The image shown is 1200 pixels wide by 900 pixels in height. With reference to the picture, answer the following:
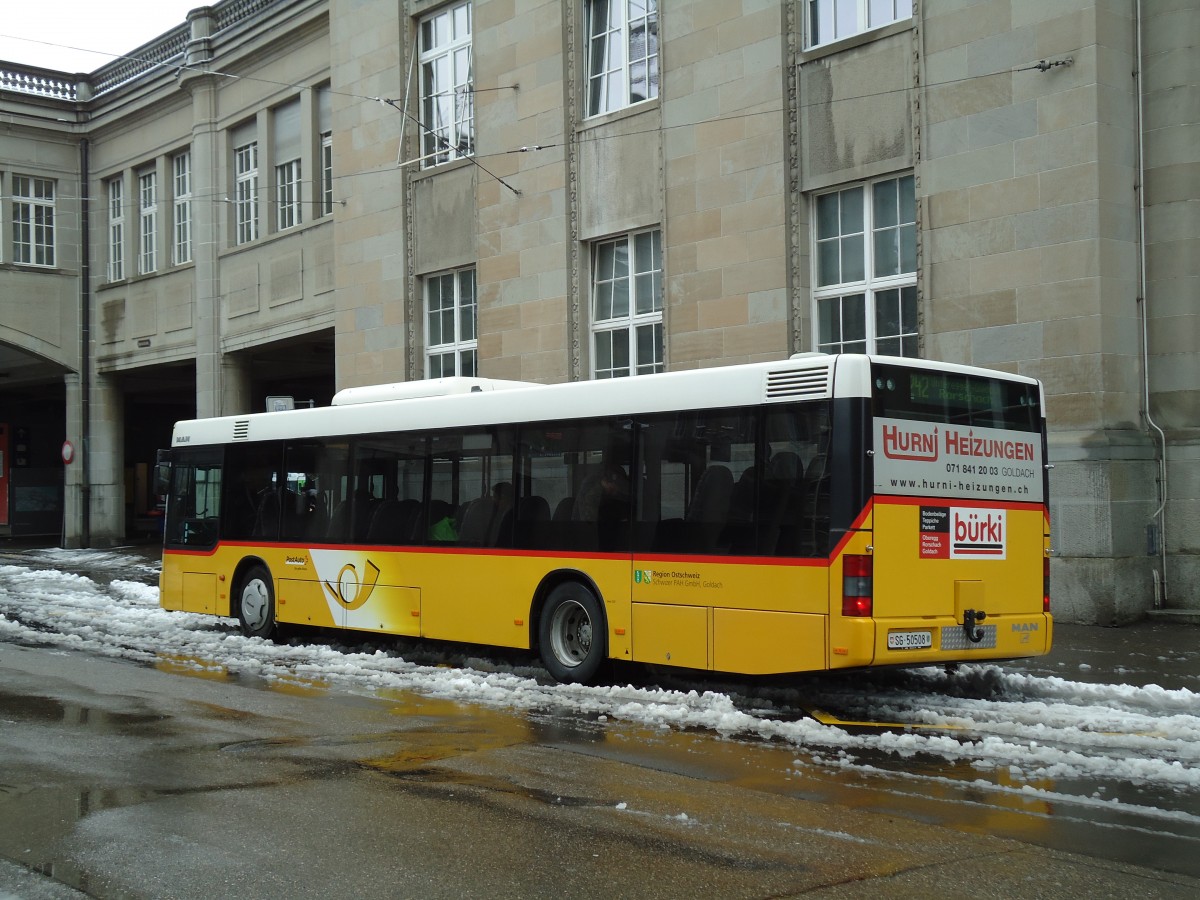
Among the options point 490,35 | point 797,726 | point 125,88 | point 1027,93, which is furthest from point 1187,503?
point 125,88

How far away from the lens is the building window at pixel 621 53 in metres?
20.1

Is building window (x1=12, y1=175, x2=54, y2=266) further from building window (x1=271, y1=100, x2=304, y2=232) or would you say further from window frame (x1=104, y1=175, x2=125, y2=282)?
building window (x1=271, y1=100, x2=304, y2=232)

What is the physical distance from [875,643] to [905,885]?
165 inches

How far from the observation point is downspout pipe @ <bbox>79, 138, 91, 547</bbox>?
36219mm

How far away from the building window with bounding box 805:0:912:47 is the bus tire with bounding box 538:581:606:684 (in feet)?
30.2

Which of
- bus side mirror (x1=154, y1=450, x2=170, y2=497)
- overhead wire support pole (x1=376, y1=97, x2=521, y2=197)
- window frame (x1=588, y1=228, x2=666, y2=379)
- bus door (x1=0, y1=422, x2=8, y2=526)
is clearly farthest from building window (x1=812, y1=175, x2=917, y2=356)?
bus door (x1=0, y1=422, x2=8, y2=526)

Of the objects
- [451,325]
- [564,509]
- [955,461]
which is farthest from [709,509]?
[451,325]

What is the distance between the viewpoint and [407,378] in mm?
24359

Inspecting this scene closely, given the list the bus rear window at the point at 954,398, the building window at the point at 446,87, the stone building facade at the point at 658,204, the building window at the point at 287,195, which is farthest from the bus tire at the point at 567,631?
the building window at the point at 287,195

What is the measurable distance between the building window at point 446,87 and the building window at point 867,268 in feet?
26.6

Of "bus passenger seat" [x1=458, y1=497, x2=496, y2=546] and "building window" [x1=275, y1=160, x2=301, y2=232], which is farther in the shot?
"building window" [x1=275, y1=160, x2=301, y2=232]

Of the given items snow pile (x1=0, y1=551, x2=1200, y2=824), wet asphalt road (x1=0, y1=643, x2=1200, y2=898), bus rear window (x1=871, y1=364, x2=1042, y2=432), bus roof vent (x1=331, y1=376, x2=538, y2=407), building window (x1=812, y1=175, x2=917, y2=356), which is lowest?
snow pile (x1=0, y1=551, x2=1200, y2=824)

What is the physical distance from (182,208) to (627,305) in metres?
16.9

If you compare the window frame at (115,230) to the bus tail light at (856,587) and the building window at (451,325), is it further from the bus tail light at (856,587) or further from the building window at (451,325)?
the bus tail light at (856,587)
